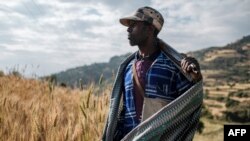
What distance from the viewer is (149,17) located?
400cm

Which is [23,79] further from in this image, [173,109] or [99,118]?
[173,109]

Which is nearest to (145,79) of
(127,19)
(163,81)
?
(163,81)

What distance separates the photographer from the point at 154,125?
11.9 feet

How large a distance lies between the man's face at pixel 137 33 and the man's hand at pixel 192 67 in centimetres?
50

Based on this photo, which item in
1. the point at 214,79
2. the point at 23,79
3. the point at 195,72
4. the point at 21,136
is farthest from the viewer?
the point at 214,79

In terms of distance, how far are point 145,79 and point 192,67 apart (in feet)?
1.77

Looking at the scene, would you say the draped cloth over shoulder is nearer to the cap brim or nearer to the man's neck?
the man's neck

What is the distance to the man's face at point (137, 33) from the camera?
12.9 ft

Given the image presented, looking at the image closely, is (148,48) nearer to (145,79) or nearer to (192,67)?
(145,79)

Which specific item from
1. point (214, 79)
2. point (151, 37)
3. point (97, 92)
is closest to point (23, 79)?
point (97, 92)

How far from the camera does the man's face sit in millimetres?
3939

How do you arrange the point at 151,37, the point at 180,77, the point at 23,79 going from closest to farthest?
the point at 180,77 → the point at 151,37 → the point at 23,79

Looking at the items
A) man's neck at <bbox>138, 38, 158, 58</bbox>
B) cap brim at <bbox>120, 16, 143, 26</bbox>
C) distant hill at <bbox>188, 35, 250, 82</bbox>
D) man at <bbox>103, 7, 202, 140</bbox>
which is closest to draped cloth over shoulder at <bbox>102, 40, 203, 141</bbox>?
man at <bbox>103, 7, 202, 140</bbox>

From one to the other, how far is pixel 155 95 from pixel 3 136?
2.01 m
